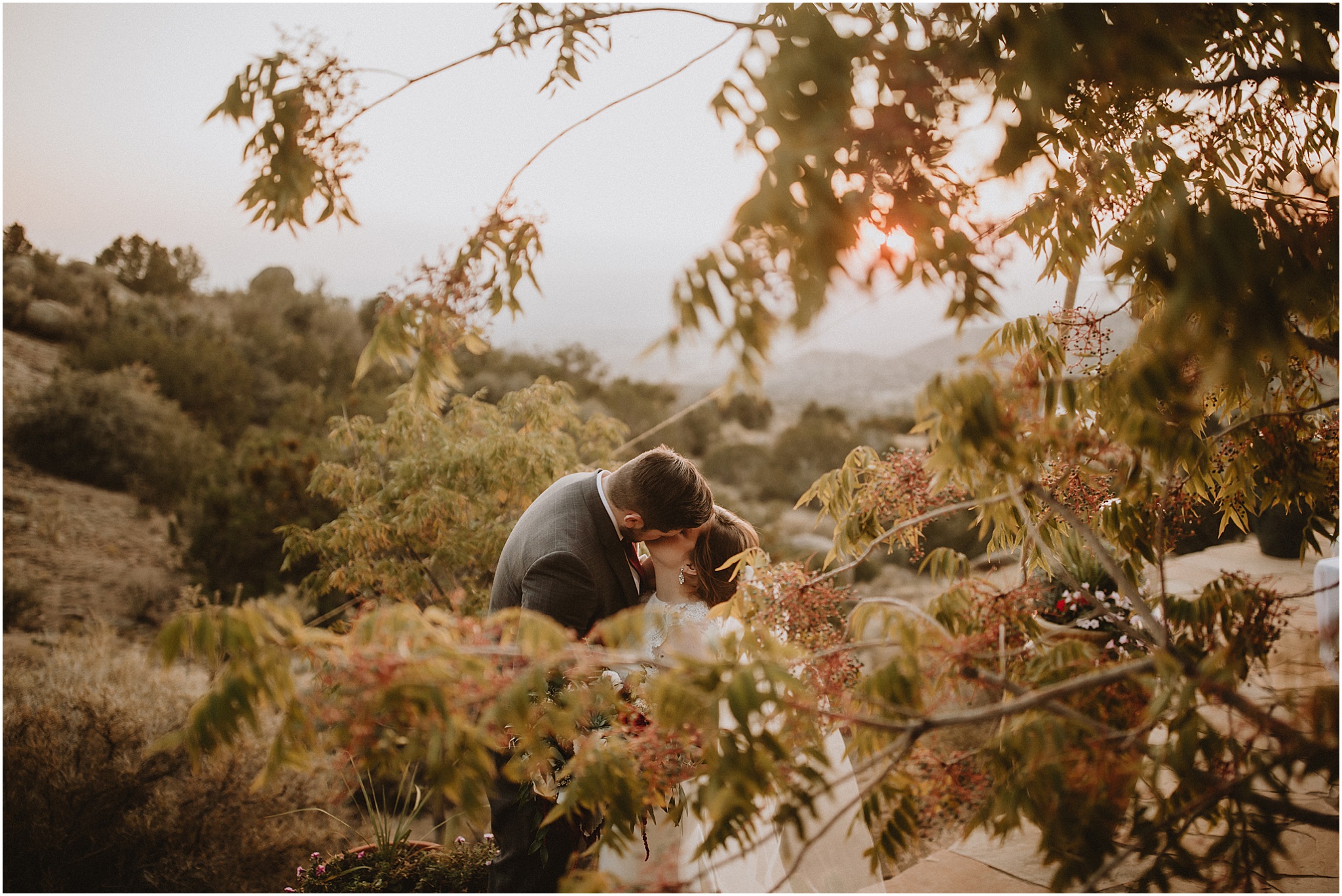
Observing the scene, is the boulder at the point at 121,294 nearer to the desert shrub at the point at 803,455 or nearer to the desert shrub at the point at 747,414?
the desert shrub at the point at 747,414

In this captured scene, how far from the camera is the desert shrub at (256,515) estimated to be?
4609 millimetres

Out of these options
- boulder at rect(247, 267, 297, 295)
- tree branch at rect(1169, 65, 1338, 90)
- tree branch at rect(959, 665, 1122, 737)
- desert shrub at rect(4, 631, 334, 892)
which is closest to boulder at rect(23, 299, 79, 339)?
boulder at rect(247, 267, 297, 295)

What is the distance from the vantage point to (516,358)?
8.46m

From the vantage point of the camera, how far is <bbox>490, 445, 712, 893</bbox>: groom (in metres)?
2.25

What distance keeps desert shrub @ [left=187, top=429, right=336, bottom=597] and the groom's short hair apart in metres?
2.83

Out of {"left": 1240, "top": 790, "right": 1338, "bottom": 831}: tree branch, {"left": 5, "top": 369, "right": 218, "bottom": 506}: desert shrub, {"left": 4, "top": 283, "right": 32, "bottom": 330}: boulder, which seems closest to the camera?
{"left": 1240, "top": 790, "right": 1338, "bottom": 831}: tree branch

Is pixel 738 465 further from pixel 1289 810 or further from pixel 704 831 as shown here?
pixel 1289 810

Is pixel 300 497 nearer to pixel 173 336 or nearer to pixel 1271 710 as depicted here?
pixel 173 336

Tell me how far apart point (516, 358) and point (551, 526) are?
6.43 m

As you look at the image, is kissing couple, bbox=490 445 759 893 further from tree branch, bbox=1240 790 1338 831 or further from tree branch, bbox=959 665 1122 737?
tree branch, bbox=1240 790 1338 831

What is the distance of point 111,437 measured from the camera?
573 cm

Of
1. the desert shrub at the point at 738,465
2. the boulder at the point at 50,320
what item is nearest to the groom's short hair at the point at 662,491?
the desert shrub at the point at 738,465

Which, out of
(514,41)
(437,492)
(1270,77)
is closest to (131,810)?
(437,492)

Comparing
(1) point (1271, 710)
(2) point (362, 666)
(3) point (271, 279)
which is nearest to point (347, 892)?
(2) point (362, 666)
